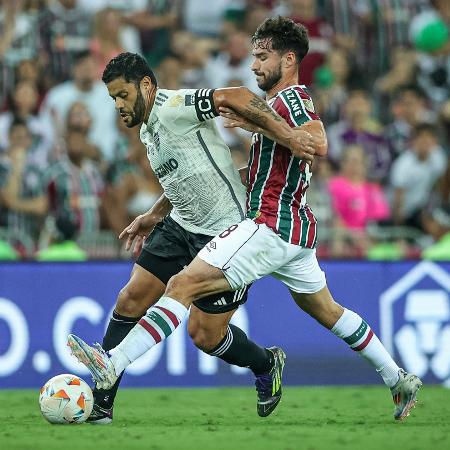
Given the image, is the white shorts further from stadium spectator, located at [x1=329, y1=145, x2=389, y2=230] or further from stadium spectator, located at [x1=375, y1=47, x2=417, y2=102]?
stadium spectator, located at [x1=375, y1=47, x2=417, y2=102]

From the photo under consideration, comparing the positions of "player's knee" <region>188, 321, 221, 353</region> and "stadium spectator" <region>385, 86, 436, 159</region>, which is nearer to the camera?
"player's knee" <region>188, 321, 221, 353</region>

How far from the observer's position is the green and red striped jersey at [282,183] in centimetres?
732

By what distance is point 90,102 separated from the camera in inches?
518

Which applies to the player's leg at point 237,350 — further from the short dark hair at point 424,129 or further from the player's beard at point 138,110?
the short dark hair at point 424,129

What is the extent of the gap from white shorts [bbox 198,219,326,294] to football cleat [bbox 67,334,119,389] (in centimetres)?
90

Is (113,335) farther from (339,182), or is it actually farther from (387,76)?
(387,76)

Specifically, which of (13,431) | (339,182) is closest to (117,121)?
(339,182)

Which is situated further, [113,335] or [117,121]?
[117,121]

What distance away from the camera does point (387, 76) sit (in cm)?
1473

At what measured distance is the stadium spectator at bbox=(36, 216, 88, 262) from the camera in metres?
11.1

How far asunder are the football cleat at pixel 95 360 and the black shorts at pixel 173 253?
1.04 metres

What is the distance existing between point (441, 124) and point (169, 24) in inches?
140

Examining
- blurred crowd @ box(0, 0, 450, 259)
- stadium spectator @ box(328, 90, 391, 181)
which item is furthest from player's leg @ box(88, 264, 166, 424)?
stadium spectator @ box(328, 90, 391, 181)

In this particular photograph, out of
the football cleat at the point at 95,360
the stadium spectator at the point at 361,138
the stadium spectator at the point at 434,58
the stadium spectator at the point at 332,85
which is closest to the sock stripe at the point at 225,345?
the football cleat at the point at 95,360
